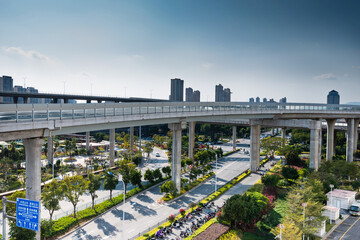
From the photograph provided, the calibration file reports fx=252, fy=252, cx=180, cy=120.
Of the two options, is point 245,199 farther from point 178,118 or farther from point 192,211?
point 178,118

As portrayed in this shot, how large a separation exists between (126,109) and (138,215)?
13708 millimetres

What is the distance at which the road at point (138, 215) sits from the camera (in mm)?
27531

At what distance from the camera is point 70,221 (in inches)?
1148

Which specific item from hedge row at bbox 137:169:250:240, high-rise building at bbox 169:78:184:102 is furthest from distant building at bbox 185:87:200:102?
hedge row at bbox 137:169:250:240

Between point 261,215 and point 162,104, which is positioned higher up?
point 162,104

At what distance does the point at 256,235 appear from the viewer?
26938 millimetres

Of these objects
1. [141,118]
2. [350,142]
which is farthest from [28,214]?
[350,142]

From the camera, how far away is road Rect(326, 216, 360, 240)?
86.8 feet

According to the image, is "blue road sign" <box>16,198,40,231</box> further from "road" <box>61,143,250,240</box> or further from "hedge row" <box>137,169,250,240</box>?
"hedge row" <box>137,169,250,240</box>

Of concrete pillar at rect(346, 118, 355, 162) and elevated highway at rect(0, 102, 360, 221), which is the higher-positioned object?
elevated highway at rect(0, 102, 360, 221)

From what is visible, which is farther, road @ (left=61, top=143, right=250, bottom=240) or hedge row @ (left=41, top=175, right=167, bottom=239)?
road @ (left=61, top=143, right=250, bottom=240)

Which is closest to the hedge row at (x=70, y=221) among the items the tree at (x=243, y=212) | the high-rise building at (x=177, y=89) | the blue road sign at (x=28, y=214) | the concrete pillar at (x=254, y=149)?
the blue road sign at (x=28, y=214)

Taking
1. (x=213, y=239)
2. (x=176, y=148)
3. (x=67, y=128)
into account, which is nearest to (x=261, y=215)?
(x=213, y=239)

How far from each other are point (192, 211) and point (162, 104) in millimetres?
14911
